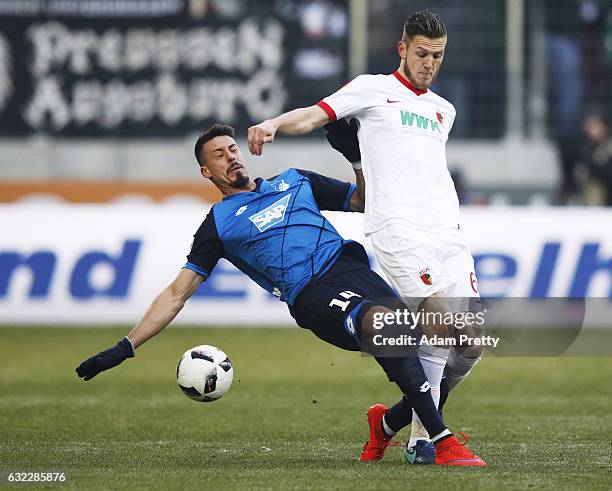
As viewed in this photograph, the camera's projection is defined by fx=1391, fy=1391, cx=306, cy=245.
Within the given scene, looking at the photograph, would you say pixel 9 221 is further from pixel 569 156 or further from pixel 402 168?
pixel 402 168

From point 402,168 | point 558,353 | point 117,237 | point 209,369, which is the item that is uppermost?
point 402,168

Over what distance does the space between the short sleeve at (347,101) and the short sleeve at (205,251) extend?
93cm

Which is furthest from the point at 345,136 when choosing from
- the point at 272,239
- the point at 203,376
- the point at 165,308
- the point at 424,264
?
the point at 203,376

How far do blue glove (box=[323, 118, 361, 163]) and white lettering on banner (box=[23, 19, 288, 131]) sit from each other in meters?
10.5

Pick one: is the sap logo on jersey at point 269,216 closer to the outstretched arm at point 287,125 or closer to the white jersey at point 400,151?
the white jersey at point 400,151

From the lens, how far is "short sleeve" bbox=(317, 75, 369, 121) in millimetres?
7359

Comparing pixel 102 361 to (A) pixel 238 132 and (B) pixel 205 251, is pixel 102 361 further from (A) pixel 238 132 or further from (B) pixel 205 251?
(A) pixel 238 132

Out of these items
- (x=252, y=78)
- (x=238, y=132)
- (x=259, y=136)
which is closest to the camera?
(x=259, y=136)

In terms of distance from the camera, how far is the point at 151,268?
15.5 meters

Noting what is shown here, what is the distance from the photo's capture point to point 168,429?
903 cm

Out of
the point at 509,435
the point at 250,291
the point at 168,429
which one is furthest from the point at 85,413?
the point at 250,291

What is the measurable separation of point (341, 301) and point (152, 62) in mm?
11499

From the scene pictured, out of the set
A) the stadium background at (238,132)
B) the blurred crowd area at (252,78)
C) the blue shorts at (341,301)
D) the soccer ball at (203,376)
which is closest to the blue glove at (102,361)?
the soccer ball at (203,376)

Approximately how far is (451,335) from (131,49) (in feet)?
38.4
